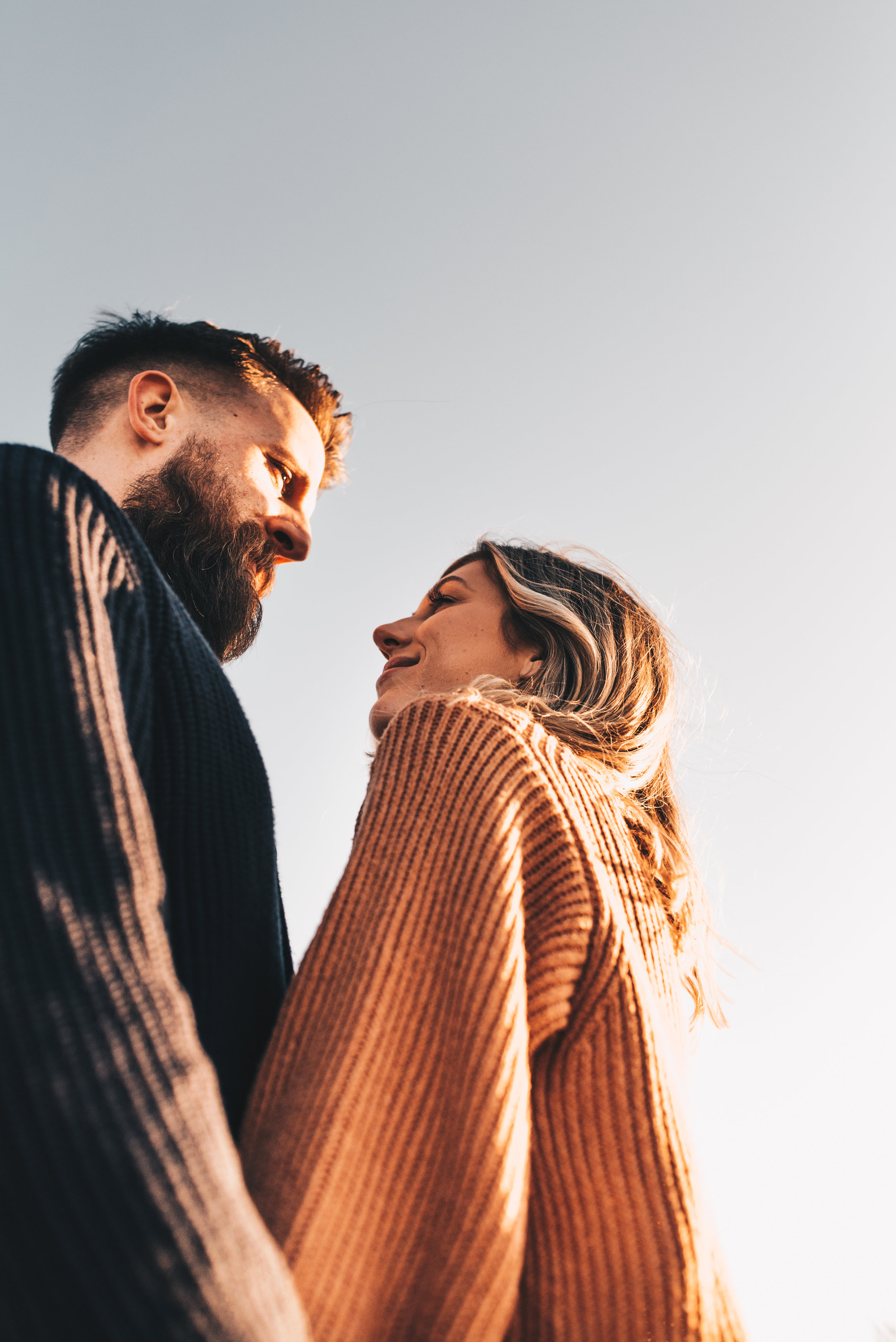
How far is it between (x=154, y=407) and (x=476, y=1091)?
82.4 inches

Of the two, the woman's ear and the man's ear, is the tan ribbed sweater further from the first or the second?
the man's ear

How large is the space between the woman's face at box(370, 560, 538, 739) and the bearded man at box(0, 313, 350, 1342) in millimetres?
1199

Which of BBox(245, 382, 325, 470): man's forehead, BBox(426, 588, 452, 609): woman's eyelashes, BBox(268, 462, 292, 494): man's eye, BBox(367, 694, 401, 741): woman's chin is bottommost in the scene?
BBox(367, 694, 401, 741): woman's chin

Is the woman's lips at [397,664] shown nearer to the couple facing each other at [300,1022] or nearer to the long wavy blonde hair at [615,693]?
the long wavy blonde hair at [615,693]

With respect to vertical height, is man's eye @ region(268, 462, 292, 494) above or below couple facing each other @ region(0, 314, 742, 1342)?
above

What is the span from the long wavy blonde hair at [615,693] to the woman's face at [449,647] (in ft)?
0.17

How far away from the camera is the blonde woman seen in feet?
3.12

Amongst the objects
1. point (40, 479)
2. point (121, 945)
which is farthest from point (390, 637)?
point (121, 945)

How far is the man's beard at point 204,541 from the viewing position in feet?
7.00

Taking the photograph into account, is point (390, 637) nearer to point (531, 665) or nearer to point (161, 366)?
point (531, 665)

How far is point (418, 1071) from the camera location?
108 cm

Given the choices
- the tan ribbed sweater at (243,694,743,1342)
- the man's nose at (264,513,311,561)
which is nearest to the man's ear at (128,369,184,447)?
the man's nose at (264,513,311,561)

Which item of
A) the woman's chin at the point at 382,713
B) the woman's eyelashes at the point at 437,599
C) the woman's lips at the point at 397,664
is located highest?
the woman's eyelashes at the point at 437,599

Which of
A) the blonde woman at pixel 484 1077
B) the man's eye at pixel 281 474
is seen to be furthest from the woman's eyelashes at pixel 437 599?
the blonde woman at pixel 484 1077
